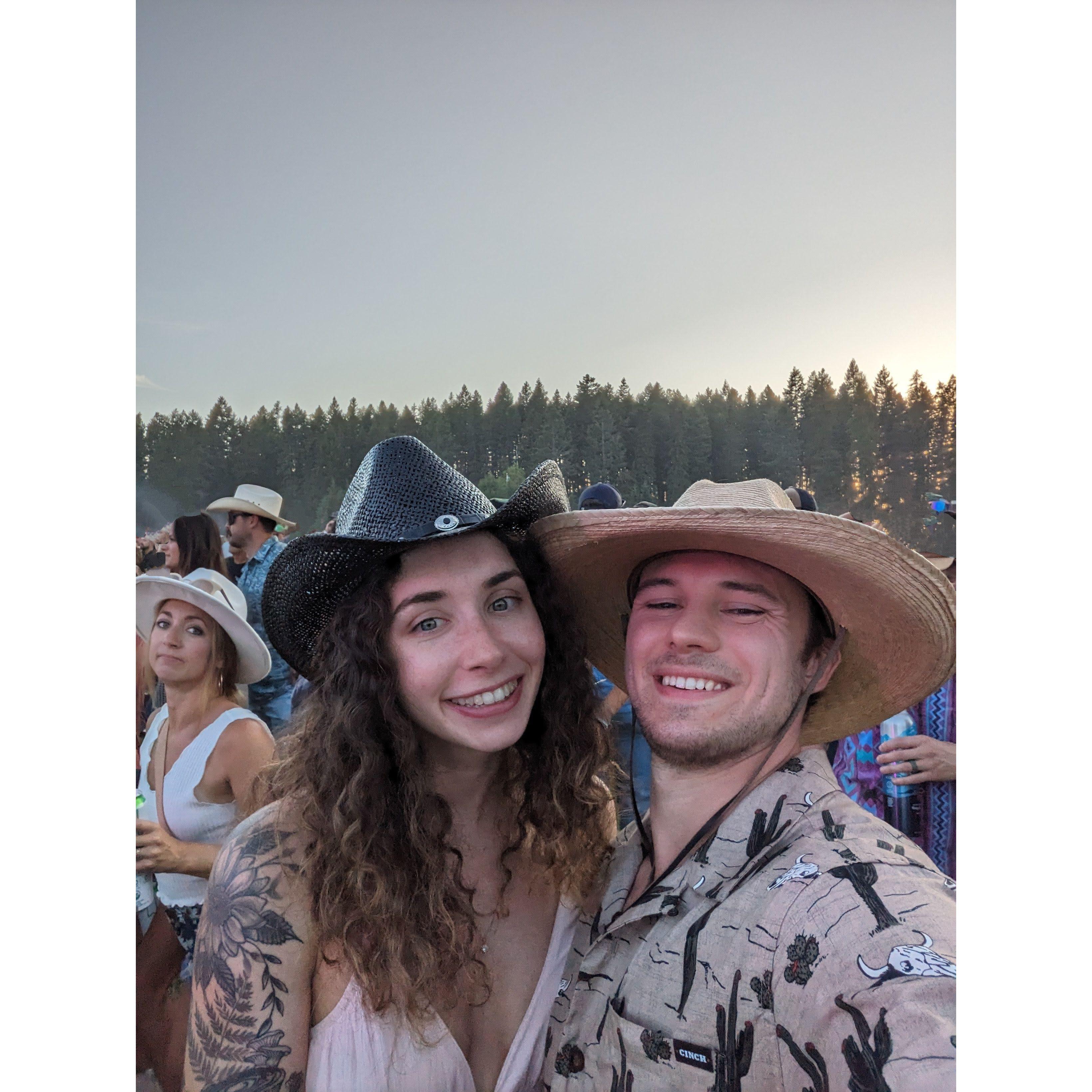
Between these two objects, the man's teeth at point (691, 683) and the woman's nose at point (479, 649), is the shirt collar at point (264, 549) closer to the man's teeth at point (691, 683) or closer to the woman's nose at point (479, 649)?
the woman's nose at point (479, 649)

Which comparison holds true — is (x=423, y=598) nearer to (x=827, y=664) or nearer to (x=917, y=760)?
(x=827, y=664)

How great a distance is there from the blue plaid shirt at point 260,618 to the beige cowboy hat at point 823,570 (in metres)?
0.94

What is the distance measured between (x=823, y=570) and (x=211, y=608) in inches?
56.2

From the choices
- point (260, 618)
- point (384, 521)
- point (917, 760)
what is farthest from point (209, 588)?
point (917, 760)

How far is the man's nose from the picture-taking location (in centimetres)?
115

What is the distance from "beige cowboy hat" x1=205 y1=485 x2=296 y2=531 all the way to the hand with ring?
1.58 metres

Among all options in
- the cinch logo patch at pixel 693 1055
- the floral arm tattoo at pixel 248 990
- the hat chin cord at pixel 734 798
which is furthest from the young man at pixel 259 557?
the cinch logo patch at pixel 693 1055

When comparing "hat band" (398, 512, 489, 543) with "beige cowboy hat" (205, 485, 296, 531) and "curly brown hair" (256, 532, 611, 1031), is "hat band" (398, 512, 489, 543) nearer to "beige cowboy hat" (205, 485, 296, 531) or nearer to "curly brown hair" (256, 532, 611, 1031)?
"curly brown hair" (256, 532, 611, 1031)

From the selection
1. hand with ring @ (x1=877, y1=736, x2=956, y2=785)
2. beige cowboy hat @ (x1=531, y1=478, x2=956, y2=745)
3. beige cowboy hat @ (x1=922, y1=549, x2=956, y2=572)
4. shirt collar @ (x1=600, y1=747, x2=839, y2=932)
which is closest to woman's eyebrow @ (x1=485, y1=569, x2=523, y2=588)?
beige cowboy hat @ (x1=531, y1=478, x2=956, y2=745)

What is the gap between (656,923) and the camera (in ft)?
3.38

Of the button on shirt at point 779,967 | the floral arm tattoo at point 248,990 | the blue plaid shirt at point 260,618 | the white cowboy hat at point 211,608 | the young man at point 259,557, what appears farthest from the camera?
the blue plaid shirt at point 260,618

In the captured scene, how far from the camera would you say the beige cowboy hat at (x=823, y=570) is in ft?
3.53
